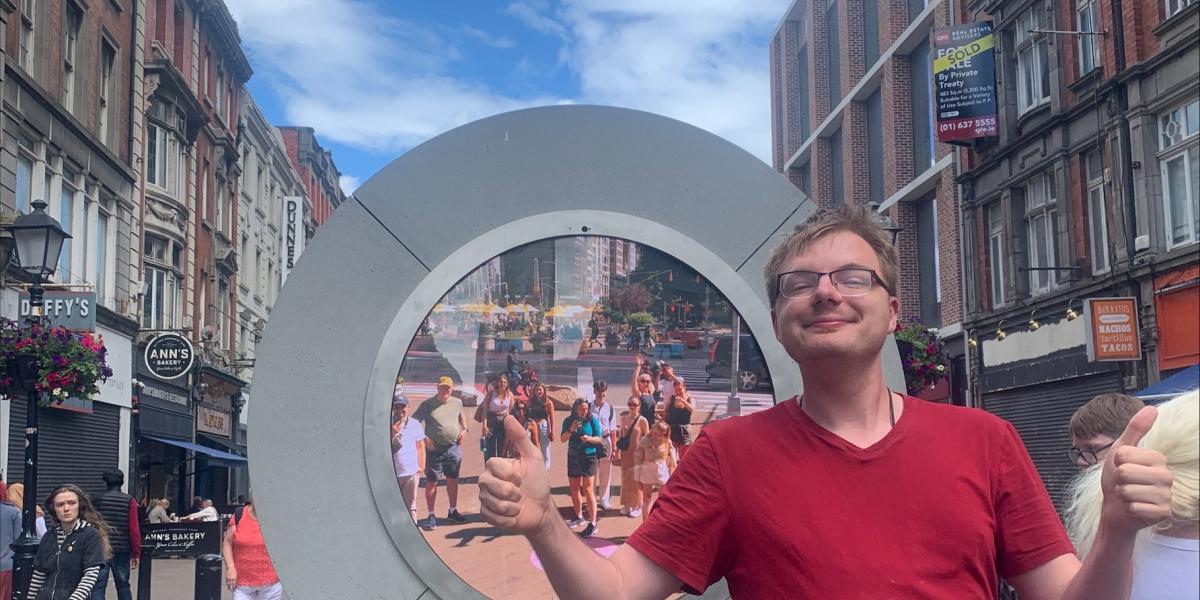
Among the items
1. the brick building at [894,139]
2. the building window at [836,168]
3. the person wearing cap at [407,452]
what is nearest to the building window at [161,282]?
the brick building at [894,139]

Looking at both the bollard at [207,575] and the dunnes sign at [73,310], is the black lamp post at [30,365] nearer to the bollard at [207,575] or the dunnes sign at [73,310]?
the bollard at [207,575]

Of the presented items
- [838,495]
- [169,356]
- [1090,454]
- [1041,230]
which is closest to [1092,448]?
[1090,454]

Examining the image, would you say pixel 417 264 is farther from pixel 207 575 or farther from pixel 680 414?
pixel 207 575

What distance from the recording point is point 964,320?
2311 cm

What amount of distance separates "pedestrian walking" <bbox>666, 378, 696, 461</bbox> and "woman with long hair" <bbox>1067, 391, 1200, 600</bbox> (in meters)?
2.59

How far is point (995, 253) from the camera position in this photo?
72.8 feet

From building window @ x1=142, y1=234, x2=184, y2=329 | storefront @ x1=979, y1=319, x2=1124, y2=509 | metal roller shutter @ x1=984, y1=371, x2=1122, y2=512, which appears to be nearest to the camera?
storefront @ x1=979, y1=319, x2=1124, y2=509

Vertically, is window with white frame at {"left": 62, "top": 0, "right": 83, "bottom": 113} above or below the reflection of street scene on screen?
above

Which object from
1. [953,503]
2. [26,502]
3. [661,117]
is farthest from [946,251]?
[953,503]

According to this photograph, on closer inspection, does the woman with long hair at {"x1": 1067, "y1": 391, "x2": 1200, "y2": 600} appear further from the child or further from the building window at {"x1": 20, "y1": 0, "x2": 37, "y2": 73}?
the building window at {"x1": 20, "y1": 0, "x2": 37, "y2": 73}

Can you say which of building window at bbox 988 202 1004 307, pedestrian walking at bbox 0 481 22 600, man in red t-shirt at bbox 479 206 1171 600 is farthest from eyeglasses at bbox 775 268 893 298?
building window at bbox 988 202 1004 307

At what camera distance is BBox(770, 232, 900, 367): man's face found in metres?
2.20

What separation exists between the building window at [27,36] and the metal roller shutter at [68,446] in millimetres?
5205

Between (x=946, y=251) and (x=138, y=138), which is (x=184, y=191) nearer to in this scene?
(x=138, y=138)
